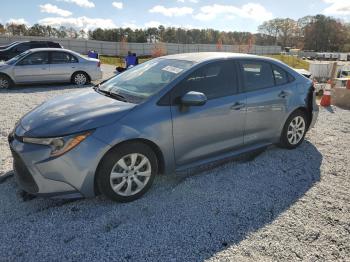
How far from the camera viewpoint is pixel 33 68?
11.4 m

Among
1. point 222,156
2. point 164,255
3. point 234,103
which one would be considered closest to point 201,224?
point 164,255

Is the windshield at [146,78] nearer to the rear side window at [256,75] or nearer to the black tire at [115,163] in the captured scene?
the black tire at [115,163]

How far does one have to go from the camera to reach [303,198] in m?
3.90

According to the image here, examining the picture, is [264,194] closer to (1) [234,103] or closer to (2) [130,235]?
(1) [234,103]

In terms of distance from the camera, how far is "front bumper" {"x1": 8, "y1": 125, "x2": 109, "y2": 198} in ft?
10.5

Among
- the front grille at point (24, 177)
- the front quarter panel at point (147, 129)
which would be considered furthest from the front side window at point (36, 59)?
the front quarter panel at point (147, 129)

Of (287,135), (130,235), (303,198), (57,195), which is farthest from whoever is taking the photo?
(287,135)

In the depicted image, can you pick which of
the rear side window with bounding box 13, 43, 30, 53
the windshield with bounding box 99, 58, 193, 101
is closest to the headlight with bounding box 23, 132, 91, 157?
the windshield with bounding box 99, 58, 193, 101

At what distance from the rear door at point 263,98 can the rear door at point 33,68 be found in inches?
Result: 355

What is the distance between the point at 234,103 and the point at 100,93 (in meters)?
1.77

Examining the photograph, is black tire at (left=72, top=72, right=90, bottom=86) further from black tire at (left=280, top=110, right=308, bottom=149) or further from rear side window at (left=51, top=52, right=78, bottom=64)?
black tire at (left=280, top=110, right=308, bottom=149)

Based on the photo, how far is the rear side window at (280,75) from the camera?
500 centimetres

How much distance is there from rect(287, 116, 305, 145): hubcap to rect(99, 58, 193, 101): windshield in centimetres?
211

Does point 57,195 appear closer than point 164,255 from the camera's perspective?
No
